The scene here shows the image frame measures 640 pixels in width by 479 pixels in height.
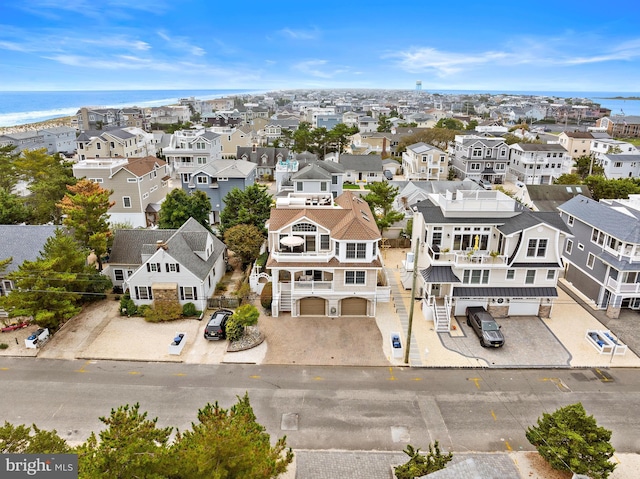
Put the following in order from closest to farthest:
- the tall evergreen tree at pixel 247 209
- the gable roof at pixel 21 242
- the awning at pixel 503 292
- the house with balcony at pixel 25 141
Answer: the awning at pixel 503 292 < the gable roof at pixel 21 242 < the tall evergreen tree at pixel 247 209 < the house with balcony at pixel 25 141

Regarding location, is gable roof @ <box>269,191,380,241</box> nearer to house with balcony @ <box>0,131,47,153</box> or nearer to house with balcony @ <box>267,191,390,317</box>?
house with balcony @ <box>267,191,390,317</box>


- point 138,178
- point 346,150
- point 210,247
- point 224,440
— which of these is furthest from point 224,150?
point 224,440

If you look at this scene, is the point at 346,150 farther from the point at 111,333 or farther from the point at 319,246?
the point at 111,333

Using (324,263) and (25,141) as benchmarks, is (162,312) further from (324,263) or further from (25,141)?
(25,141)

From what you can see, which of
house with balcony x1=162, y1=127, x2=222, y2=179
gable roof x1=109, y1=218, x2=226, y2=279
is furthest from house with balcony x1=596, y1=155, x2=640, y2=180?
gable roof x1=109, y1=218, x2=226, y2=279

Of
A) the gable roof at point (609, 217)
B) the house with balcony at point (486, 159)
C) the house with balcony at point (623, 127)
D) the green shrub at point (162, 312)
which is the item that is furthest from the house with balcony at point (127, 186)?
the house with balcony at point (623, 127)

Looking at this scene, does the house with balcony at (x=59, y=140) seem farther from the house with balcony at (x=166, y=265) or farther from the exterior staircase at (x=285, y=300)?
the exterior staircase at (x=285, y=300)

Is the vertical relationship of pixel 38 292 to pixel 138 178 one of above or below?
below
